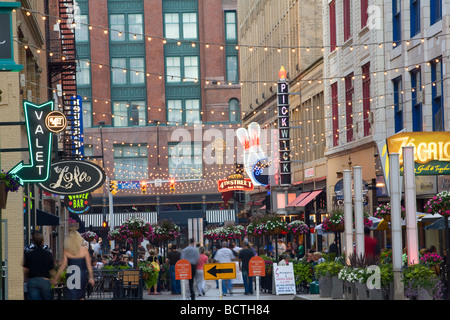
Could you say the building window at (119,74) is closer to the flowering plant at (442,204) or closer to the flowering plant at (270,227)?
the flowering plant at (270,227)

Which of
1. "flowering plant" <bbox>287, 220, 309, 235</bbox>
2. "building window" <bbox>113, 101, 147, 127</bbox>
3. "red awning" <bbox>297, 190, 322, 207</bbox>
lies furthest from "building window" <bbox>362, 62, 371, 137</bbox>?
"building window" <bbox>113, 101, 147, 127</bbox>

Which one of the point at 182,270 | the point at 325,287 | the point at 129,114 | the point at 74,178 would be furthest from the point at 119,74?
the point at 325,287

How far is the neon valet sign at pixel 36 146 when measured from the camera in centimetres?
2272

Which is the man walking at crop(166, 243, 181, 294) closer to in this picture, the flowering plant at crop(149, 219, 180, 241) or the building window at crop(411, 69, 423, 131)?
the flowering plant at crop(149, 219, 180, 241)

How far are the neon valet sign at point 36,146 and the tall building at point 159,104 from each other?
175 feet

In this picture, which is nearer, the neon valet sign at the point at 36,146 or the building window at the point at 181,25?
the neon valet sign at the point at 36,146

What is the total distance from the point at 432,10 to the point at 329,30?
15.5 m

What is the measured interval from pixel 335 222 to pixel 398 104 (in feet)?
25.1

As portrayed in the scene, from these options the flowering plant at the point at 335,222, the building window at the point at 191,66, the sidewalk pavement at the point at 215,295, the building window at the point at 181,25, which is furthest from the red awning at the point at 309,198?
the building window at the point at 181,25

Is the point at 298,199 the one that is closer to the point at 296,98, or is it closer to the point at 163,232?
the point at 296,98

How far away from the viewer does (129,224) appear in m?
33.0

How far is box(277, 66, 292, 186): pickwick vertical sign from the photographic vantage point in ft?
165

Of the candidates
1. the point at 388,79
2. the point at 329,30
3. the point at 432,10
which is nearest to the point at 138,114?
the point at 329,30

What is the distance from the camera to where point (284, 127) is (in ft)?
166
